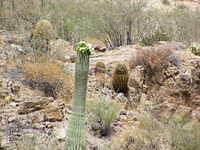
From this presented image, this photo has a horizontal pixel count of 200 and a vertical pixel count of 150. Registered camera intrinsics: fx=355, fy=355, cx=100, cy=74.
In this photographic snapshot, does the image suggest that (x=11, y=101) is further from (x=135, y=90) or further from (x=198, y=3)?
(x=198, y=3)

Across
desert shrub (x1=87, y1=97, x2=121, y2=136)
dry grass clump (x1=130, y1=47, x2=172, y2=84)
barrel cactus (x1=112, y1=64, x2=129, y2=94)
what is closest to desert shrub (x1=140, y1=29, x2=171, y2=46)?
dry grass clump (x1=130, y1=47, x2=172, y2=84)

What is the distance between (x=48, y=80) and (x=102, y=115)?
2574 mm

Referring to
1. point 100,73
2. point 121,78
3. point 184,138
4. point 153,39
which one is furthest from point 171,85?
point 153,39

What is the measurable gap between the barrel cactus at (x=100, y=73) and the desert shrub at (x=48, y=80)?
109cm

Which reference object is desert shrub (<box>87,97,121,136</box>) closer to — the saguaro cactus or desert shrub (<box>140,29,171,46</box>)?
the saguaro cactus

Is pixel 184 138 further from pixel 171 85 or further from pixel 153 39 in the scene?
pixel 153 39

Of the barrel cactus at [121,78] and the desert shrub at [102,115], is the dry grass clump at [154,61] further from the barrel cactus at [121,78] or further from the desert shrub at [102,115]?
the desert shrub at [102,115]

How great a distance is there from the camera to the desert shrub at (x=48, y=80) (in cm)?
928

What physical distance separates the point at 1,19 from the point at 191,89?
1044 centimetres

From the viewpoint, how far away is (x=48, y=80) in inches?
370

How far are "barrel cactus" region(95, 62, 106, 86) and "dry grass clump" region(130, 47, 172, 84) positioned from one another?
1.29m

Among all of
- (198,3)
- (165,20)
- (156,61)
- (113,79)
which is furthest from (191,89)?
(198,3)

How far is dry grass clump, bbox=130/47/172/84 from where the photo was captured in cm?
965

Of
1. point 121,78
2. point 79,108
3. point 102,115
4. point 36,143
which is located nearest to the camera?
point 79,108
